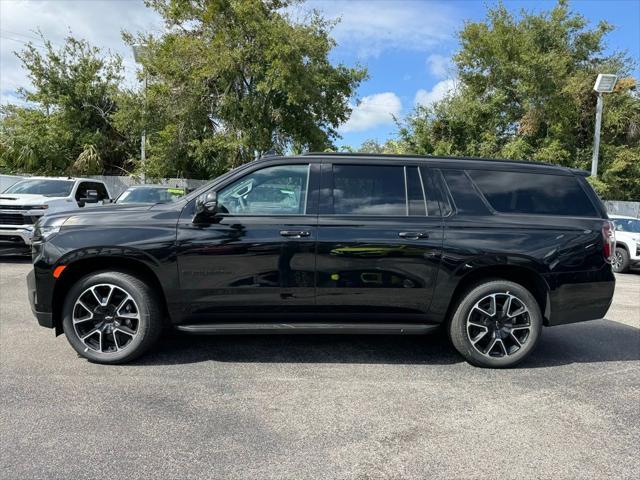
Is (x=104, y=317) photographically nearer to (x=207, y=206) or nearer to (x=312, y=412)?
(x=207, y=206)

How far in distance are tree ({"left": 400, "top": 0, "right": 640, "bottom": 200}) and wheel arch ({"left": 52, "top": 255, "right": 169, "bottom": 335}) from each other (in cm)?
2205

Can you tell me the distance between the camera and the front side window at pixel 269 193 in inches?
165

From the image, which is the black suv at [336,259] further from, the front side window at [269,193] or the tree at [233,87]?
the tree at [233,87]

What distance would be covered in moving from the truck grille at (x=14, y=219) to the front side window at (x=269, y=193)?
739 centimetres

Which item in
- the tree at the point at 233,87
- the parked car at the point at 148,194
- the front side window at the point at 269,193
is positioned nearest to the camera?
the front side window at the point at 269,193

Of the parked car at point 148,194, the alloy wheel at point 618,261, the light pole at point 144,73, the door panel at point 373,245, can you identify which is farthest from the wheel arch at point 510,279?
the light pole at point 144,73

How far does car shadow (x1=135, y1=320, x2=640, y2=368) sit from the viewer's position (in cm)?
445

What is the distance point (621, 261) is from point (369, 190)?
35.6ft

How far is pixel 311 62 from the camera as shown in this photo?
1953 centimetres

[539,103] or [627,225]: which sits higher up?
[539,103]

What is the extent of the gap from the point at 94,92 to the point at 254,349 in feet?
76.8

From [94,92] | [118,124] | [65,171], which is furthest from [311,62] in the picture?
[65,171]

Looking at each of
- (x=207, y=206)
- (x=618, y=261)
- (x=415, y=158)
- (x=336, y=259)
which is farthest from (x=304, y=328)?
(x=618, y=261)

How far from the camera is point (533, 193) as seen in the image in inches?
175
